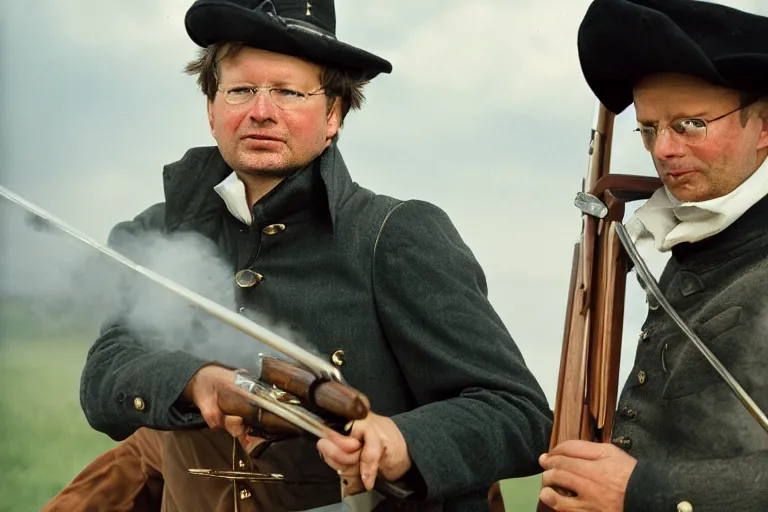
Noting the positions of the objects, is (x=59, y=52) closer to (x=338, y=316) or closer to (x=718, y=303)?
(x=338, y=316)

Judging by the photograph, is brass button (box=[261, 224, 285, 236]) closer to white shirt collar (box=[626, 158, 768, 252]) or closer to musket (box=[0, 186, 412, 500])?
musket (box=[0, 186, 412, 500])

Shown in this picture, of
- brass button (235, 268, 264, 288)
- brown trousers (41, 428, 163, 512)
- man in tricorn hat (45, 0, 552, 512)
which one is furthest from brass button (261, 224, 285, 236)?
brown trousers (41, 428, 163, 512)

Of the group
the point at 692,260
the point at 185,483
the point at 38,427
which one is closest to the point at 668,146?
the point at 692,260

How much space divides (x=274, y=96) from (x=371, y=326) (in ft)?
2.40

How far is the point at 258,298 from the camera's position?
3.66m

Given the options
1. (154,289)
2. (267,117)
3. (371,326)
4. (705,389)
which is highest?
(267,117)

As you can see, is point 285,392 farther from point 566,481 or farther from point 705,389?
point 705,389

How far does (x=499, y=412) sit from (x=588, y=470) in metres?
0.62

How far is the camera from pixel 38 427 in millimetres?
5039

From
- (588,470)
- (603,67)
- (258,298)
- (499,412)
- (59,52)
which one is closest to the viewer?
(588,470)

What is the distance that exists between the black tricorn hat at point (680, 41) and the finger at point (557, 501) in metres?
1.02

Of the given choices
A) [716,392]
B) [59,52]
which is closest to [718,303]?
[716,392]

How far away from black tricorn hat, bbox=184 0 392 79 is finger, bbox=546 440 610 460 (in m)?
1.41

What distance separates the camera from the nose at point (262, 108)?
3570 mm
